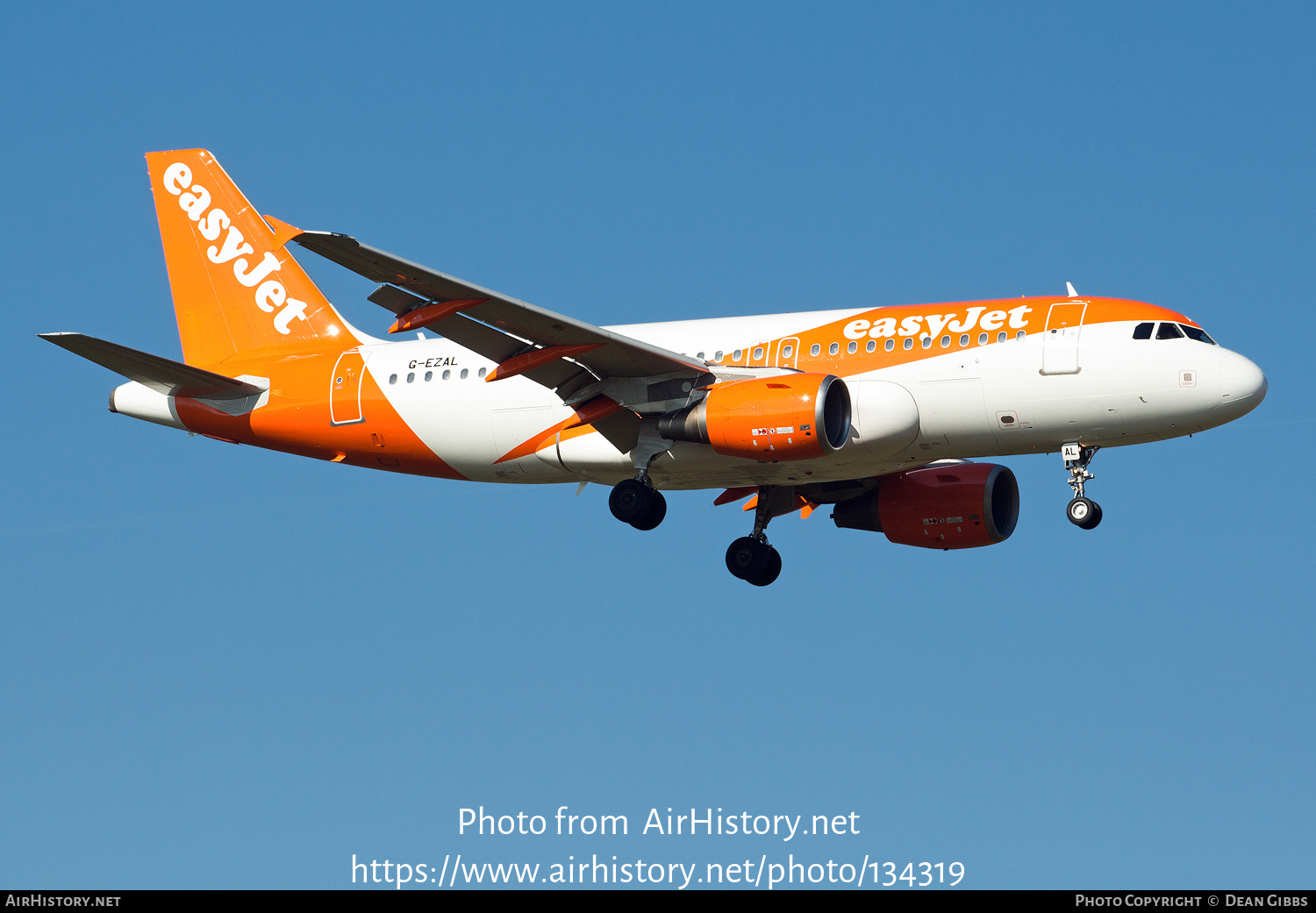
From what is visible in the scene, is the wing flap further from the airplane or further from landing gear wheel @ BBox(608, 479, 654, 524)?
landing gear wheel @ BBox(608, 479, 654, 524)

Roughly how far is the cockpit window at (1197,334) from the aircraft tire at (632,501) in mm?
10552

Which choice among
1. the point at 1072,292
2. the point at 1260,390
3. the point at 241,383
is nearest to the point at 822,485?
the point at 1072,292

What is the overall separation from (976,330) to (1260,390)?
525cm

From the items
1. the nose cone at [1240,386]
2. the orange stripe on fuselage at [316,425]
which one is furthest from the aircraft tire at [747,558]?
the nose cone at [1240,386]

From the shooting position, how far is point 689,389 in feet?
109

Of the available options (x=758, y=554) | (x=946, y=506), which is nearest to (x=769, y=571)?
(x=758, y=554)

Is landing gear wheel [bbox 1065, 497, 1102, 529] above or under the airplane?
under

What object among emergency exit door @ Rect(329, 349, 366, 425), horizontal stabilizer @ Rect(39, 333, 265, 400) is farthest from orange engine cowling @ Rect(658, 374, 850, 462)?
horizontal stabilizer @ Rect(39, 333, 265, 400)

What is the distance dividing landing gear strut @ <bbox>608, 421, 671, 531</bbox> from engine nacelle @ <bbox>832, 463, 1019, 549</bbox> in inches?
251

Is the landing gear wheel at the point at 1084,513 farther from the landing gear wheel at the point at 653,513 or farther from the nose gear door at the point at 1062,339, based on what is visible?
the landing gear wheel at the point at 653,513

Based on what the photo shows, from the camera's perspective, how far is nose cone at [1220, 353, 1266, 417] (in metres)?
30.9

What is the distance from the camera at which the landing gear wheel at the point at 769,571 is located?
123 ft

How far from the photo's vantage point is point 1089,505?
31.9 m

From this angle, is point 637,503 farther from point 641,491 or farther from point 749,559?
point 749,559
